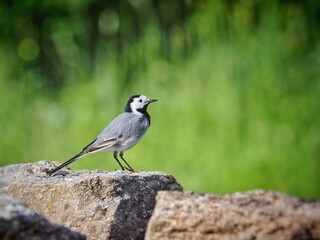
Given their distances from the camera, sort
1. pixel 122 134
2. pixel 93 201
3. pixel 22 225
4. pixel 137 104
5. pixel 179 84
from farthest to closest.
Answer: pixel 179 84
pixel 137 104
pixel 122 134
pixel 93 201
pixel 22 225

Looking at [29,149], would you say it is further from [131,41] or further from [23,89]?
[131,41]

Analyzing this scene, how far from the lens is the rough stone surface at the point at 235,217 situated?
274cm

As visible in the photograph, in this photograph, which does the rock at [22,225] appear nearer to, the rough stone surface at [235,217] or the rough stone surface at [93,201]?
the rough stone surface at [235,217]

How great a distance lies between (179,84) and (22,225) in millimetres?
4335

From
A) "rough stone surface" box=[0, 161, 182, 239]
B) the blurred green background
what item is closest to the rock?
"rough stone surface" box=[0, 161, 182, 239]

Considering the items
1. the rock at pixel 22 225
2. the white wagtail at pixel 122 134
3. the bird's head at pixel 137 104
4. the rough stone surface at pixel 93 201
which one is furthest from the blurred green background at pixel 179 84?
the rock at pixel 22 225

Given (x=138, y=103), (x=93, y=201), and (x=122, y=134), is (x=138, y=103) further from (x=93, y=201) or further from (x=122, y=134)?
(x=93, y=201)

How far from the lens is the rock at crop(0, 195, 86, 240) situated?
108 inches

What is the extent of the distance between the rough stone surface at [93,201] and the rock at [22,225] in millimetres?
631

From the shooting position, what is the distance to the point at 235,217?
2.81 metres

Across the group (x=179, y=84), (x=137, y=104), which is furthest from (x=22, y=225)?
(x=179, y=84)

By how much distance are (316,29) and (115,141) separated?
292 centimetres

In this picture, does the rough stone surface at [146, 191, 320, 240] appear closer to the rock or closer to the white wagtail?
the rock

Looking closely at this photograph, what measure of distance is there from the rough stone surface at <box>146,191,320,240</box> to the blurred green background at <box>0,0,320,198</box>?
3.44 meters
